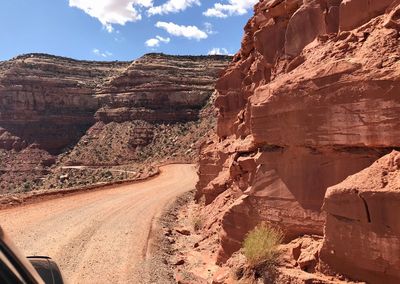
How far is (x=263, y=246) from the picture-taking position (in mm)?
8984

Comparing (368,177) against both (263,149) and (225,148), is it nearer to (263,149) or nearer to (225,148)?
(263,149)

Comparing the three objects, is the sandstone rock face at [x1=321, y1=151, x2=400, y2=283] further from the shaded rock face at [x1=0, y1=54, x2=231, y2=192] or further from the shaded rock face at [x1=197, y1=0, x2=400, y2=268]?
the shaded rock face at [x1=0, y1=54, x2=231, y2=192]

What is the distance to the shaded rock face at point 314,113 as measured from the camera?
297 inches

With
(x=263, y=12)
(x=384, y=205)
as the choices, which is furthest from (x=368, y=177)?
(x=263, y=12)

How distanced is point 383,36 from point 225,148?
11600 mm

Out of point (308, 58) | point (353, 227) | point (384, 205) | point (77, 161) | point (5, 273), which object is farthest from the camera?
point (77, 161)

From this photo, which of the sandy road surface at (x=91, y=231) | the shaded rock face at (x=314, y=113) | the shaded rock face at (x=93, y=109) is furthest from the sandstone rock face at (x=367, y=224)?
the shaded rock face at (x=93, y=109)

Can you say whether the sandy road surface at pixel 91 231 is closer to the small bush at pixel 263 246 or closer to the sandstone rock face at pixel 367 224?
the small bush at pixel 263 246

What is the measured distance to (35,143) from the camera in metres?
67.4

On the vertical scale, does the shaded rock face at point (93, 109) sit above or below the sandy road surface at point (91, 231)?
above

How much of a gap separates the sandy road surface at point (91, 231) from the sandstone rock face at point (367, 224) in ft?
20.1

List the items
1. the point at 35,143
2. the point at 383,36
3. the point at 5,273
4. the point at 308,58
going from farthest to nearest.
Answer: the point at 35,143
the point at 308,58
the point at 383,36
the point at 5,273

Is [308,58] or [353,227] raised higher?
[308,58]

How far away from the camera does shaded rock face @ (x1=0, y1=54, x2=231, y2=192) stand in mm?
66375
